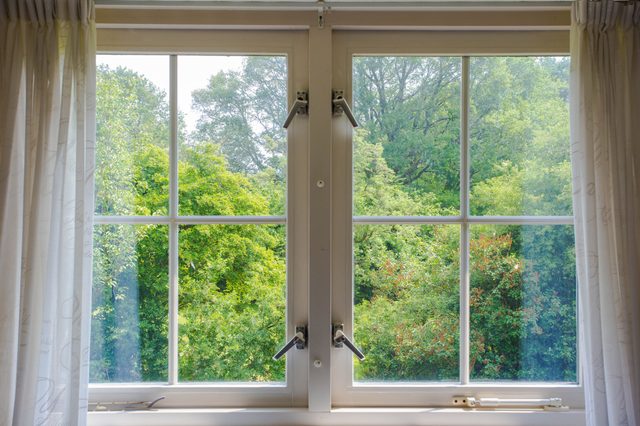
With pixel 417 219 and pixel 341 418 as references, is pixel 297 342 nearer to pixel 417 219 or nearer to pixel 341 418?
pixel 341 418

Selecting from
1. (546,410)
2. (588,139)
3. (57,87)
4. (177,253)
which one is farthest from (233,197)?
(546,410)

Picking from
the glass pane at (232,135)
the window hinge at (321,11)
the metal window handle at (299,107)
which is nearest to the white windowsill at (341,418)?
the glass pane at (232,135)

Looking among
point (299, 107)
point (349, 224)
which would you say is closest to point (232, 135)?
point (299, 107)

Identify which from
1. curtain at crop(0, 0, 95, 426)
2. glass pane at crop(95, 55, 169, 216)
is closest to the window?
glass pane at crop(95, 55, 169, 216)

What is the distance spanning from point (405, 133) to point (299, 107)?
33cm

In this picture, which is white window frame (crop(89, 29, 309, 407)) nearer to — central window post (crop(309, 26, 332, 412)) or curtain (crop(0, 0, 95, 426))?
central window post (crop(309, 26, 332, 412))

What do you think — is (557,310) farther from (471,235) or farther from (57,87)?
(57,87)

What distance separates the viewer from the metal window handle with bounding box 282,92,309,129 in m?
1.35

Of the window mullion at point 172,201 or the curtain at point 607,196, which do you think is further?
the window mullion at point 172,201

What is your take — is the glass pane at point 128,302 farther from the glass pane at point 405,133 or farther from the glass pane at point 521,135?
the glass pane at point 521,135

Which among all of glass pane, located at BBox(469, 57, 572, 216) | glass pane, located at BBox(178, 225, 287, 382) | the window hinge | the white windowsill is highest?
the window hinge

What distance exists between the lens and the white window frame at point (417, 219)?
54.6 inches

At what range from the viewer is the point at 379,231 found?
1.41 meters

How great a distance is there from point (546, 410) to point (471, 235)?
1.83ft
